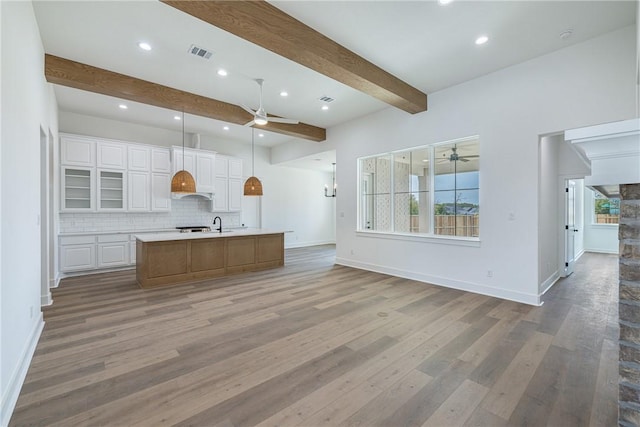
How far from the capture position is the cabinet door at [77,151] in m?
5.58

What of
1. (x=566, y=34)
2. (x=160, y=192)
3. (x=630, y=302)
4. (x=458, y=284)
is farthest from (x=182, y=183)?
(x=566, y=34)

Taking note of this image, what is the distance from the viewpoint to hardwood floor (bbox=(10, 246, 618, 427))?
1895 millimetres

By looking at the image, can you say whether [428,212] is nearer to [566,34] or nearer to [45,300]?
[566,34]

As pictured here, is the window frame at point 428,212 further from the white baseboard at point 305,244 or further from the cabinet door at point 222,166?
the white baseboard at point 305,244

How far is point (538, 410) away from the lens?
1.92 meters

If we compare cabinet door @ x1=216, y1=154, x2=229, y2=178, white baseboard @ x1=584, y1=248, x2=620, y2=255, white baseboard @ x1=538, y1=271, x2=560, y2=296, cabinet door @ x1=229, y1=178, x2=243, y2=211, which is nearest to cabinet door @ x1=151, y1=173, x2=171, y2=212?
cabinet door @ x1=216, y1=154, x2=229, y2=178

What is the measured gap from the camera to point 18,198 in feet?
7.73

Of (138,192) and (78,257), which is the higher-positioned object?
(138,192)

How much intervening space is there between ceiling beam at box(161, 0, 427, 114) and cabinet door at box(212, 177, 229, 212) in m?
5.00

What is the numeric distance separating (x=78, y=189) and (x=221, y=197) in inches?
117

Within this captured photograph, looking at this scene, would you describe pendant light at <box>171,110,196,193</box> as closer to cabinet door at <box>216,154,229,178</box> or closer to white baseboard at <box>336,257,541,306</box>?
cabinet door at <box>216,154,229,178</box>

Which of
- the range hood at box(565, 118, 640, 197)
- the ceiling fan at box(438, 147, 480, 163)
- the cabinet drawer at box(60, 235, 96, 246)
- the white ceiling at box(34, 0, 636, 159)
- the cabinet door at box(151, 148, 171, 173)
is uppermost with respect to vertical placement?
the white ceiling at box(34, 0, 636, 159)

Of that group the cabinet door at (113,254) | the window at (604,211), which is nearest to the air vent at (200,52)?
the cabinet door at (113,254)

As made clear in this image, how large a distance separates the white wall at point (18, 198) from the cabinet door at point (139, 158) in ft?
10.8
